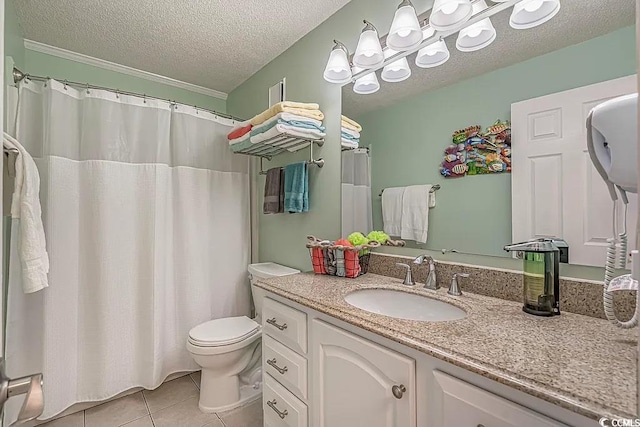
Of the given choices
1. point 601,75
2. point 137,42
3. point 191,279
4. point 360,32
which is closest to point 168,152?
point 137,42

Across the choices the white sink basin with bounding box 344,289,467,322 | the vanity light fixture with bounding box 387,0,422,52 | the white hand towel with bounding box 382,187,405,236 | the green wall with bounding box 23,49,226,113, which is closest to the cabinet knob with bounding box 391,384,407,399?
the white sink basin with bounding box 344,289,467,322

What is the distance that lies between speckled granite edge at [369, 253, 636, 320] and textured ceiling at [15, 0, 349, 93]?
59.5 inches

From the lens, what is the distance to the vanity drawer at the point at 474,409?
615mm

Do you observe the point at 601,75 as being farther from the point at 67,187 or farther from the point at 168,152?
the point at 67,187

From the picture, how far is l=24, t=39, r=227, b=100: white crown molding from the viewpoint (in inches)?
79.6

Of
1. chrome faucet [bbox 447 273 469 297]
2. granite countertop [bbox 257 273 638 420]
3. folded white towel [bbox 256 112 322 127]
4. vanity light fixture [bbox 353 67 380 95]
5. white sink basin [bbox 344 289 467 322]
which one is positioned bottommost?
white sink basin [bbox 344 289 467 322]

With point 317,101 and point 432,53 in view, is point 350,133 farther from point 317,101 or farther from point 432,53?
point 432,53

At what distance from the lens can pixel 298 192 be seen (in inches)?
74.2

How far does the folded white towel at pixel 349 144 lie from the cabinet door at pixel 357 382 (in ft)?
3.25

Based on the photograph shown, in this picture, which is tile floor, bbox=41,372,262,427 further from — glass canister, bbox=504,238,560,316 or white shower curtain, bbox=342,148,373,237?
glass canister, bbox=504,238,560,316

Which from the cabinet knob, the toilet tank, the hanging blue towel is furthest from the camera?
the toilet tank

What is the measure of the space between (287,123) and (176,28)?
3.29 feet

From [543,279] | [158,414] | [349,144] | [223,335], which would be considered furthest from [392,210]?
[158,414]

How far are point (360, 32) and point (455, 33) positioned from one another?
0.55m
